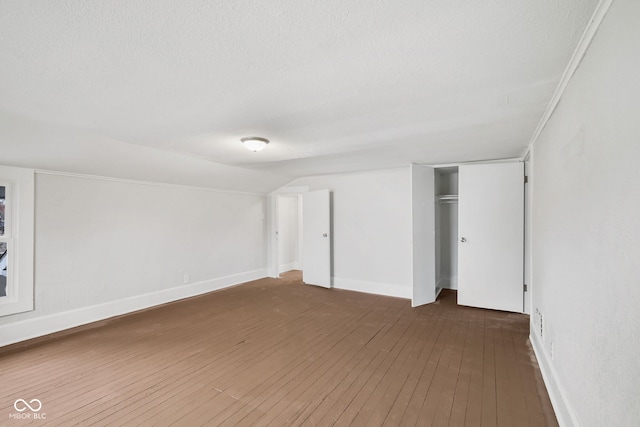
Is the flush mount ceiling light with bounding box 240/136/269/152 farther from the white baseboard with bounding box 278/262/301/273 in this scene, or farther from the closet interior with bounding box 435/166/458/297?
the white baseboard with bounding box 278/262/301/273

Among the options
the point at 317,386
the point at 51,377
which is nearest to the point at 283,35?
the point at 317,386

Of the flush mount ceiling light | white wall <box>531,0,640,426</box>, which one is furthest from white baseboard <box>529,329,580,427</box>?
the flush mount ceiling light

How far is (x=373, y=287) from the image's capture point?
4.94 meters

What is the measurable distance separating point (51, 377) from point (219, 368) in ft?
4.63

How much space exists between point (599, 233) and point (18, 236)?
4994 millimetres

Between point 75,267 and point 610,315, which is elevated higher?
point 610,315

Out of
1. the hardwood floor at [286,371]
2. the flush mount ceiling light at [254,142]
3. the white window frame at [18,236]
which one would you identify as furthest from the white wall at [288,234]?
the white window frame at [18,236]

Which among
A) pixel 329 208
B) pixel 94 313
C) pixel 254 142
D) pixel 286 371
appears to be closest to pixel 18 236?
pixel 94 313

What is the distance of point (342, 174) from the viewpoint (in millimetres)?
5289

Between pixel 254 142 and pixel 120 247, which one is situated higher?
pixel 254 142

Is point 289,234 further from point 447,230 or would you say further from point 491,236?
point 491,236

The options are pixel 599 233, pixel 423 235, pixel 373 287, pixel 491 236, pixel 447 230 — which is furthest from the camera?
pixel 447 230

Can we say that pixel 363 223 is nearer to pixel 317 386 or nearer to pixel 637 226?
pixel 317 386

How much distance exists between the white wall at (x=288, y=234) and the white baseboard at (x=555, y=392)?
5116 mm
